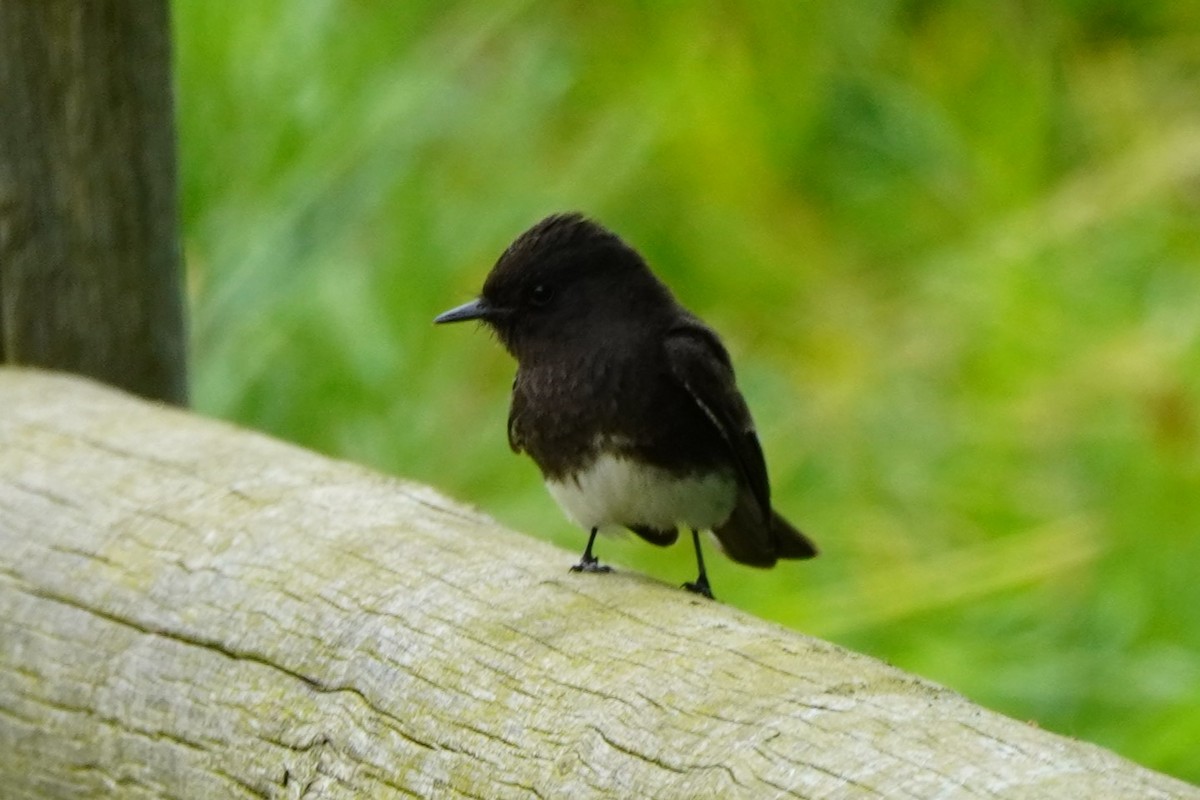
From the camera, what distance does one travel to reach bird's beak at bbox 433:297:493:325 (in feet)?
9.52

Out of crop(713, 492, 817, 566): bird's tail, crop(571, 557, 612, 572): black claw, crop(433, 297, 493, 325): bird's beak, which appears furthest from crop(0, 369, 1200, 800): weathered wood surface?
crop(713, 492, 817, 566): bird's tail

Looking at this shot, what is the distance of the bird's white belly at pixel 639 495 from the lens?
2791 mm

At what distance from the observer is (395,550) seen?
2283mm

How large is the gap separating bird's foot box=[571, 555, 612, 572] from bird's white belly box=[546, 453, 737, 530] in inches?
13.7

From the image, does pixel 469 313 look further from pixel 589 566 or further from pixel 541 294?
pixel 589 566

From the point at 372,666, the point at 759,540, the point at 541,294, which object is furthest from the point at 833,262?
the point at 372,666

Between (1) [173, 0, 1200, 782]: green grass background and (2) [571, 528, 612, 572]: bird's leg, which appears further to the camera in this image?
(1) [173, 0, 1200, 782]: green grass background

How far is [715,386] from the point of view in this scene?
2820 millimetres

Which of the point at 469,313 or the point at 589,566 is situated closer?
the point at 589,566

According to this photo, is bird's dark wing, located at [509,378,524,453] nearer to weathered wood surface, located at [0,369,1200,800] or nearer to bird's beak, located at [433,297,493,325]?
bird's beak, located at [433,297,493,325]

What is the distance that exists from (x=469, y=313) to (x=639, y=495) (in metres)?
0.40

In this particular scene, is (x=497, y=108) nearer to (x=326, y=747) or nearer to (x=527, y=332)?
(x=527, y=332)

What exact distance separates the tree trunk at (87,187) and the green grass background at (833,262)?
1.05m

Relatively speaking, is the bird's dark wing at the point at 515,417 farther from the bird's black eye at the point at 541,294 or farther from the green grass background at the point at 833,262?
the green grass background at the point at 833,262
